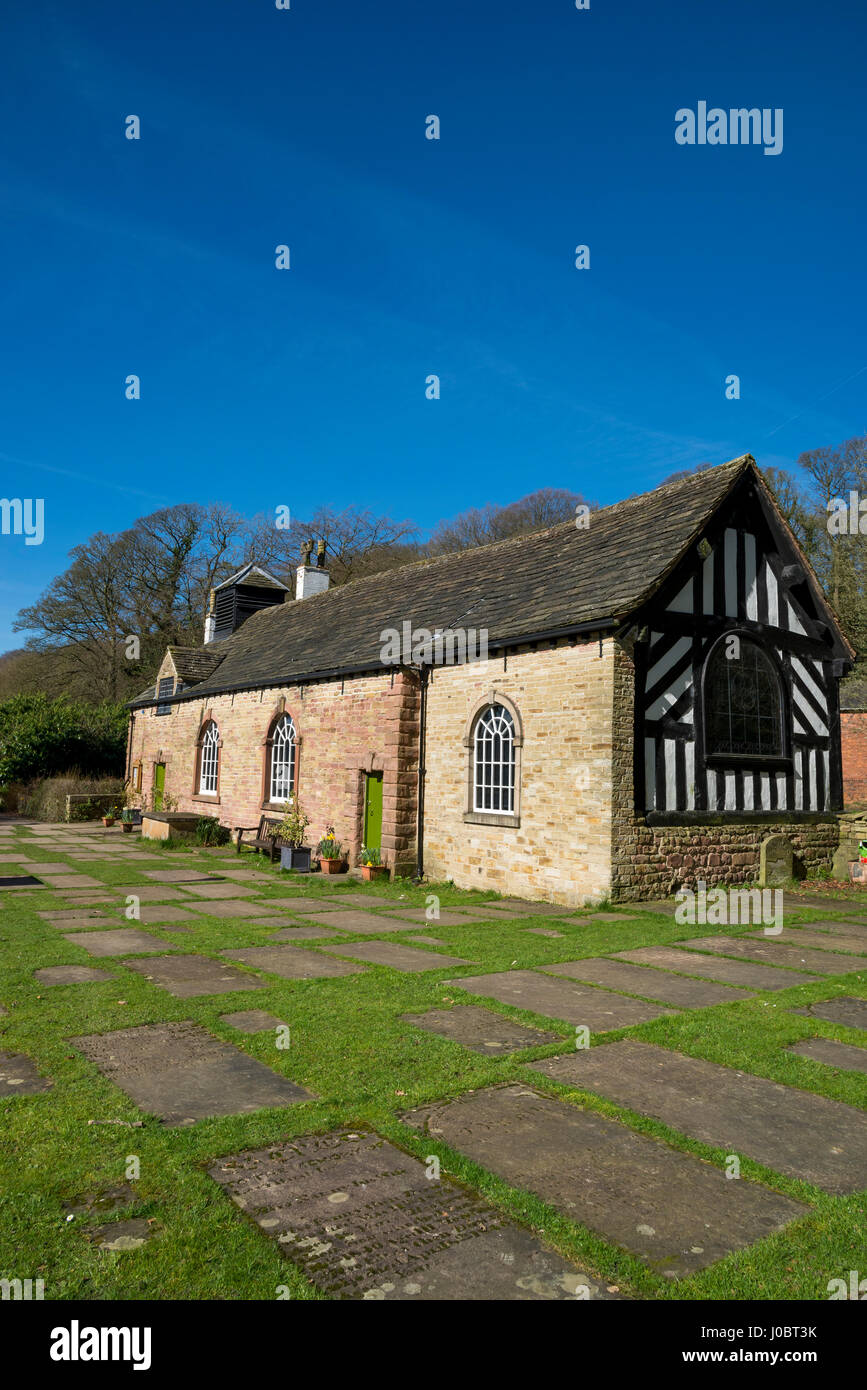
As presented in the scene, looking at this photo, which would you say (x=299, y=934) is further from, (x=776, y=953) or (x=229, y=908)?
(x=776, y=953)

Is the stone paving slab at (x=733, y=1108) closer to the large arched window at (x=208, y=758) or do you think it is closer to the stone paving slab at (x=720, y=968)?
the stone paving slab at (x=720, y=968)

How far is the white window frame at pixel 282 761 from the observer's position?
19.1m

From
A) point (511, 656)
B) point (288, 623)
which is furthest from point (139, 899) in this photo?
point (288, 623)

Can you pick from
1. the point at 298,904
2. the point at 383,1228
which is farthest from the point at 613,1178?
the point at 298,904

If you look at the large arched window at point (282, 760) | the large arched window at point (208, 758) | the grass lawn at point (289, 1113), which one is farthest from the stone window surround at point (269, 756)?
the grass lawn at point (289, 1113)

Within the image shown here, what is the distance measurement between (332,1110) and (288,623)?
21814mm

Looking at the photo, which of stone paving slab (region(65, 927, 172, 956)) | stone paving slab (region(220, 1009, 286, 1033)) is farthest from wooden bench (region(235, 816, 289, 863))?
stone paving slab (region(220, 1009, 286, 1033))

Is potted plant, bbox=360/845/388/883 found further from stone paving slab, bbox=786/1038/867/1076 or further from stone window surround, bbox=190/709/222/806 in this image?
stone paving slab, bbox=786/1038/867/1076

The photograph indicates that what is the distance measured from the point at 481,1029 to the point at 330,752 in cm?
1146

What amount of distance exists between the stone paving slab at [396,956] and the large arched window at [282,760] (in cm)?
1024

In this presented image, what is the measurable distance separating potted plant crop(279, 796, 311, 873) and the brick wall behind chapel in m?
0.21

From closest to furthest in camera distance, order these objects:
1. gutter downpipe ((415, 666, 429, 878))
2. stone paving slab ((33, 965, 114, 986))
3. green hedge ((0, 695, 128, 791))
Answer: stone paving slab ((33, 965, 114, 986)) < gutter downpipe ((415, 666, 429, 878)) < green hedge ((0, 695, 128, 791))

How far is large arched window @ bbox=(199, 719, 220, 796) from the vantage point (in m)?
23.5
